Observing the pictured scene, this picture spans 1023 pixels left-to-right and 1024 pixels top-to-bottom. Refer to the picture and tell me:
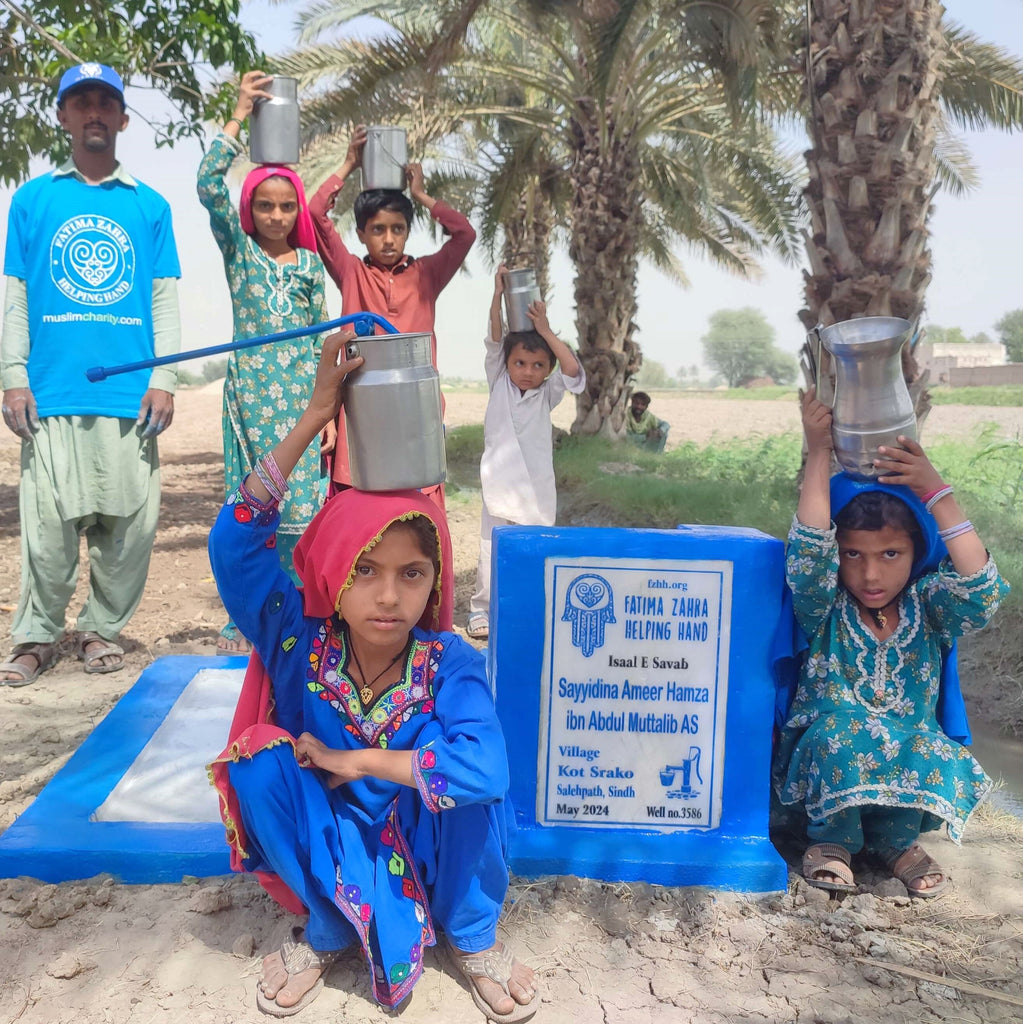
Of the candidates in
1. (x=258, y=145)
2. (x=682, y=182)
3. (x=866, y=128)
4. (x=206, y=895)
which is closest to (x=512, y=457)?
(x=258, y=145)

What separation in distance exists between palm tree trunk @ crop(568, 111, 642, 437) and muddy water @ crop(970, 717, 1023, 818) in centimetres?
756

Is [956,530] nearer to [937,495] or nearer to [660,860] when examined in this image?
[937,495]

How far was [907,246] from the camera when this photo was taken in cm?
538

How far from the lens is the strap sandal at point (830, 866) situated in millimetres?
2537

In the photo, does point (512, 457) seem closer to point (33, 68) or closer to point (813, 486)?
point (813, 486)

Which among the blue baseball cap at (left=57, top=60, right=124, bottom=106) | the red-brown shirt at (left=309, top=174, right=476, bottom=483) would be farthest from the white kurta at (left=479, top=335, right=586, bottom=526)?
the blue baseball cap at (left=57, top=60, right=124, bottom=106)

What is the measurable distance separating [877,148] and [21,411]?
415cm

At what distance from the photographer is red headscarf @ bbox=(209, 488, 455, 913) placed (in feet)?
6.55

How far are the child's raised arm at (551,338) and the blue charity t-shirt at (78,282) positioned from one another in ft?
5.29

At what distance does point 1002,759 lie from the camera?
3.82 meters

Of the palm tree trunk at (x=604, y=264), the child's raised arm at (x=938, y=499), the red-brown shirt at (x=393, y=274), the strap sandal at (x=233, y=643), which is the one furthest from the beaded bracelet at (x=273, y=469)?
the palm tree trunk at (x=604, y=264)

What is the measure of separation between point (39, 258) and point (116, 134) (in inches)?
21.5

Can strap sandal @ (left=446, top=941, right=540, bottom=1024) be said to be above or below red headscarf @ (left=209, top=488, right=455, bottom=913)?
below

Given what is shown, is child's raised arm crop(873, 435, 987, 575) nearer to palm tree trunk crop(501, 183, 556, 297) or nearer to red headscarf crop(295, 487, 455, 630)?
red headscarf crop(295, 487, 455, 630)
